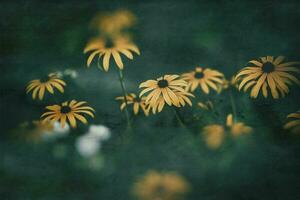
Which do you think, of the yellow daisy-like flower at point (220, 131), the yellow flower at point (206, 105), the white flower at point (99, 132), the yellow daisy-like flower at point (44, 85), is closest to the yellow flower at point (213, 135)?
the yellow daisy-like flower at point (220, 131)

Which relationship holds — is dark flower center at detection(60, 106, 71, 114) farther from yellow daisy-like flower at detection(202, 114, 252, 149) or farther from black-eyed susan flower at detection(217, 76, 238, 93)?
black-eyed susan flower at detection(217, 76, 238, 93)

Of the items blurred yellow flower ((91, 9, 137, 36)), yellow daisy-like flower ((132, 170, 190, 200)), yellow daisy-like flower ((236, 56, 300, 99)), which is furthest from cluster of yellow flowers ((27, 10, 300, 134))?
yellow daisy-like flower ((132, 170, 190, 200))

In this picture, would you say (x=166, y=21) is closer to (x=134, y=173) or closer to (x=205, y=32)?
(x=205, y=32)

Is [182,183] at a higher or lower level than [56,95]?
lower

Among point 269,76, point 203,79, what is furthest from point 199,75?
point 269,76

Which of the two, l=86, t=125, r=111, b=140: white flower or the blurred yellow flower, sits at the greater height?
the blurred yellow flower

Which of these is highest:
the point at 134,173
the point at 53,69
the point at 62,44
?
the point at 62,44

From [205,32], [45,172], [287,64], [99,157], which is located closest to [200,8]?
[205,32]

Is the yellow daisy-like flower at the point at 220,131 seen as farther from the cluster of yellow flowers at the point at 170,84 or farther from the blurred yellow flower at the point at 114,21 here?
the blurred yellow flower at the point at 114,21

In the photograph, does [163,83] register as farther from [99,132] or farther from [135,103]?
[99,132]
